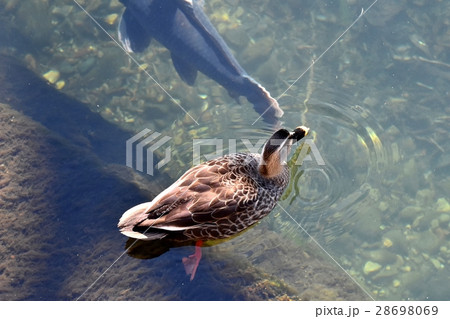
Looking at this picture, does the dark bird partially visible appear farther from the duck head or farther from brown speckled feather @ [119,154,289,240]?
brown speckled feather @ [119,154,289,240]

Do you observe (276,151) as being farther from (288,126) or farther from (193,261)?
(288,126)

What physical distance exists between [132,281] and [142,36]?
4223 mm

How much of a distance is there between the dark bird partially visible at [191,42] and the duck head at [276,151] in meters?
1.29

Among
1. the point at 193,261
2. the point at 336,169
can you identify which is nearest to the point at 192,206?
the point at 193,261

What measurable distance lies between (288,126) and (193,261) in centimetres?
256

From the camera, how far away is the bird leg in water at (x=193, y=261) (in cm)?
356

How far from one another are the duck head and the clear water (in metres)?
0.70

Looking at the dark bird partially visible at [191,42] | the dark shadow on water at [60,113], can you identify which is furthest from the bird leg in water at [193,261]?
the dark bird partially visible at [191,42]

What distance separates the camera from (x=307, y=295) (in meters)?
3.79

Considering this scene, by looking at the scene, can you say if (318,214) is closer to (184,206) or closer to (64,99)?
(184,206)

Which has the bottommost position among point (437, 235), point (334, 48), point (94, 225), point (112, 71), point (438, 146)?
point (437, 235)

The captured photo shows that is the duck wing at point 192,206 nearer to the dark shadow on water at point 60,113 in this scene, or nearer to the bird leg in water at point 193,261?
the bird leg in water at point 193,261

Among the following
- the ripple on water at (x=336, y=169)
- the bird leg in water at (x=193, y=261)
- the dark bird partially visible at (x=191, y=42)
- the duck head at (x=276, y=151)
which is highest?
the dark bird partially visible at (x=191, y=42)

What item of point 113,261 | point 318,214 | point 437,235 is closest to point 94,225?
point 113,261
